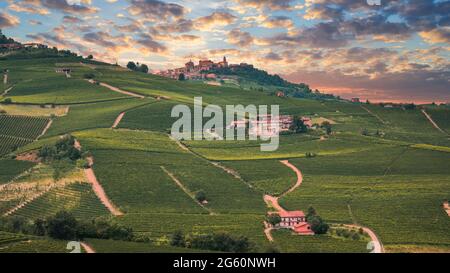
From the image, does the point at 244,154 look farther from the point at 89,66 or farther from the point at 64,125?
the point at 89,66

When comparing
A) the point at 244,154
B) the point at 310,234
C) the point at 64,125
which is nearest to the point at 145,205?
the point at 310,234

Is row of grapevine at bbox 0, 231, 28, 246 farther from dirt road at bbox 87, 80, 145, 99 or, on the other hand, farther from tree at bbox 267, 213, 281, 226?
dirt road at bbox 87, 80, 145, 99

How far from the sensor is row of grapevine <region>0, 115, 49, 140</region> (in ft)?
208

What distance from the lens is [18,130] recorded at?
64500 mm

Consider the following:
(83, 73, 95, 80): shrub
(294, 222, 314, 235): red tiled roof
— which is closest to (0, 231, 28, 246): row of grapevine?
(294, 222, 314, 235): red tiled roof

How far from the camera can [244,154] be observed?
61.2 meters

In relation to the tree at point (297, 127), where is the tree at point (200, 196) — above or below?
below

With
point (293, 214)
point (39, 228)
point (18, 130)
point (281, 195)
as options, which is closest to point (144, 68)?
point (18, 130)

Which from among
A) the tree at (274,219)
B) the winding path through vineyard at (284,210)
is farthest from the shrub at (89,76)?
the tree at (274,219)

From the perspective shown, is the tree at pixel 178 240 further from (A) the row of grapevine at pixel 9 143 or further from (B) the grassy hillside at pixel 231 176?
(A) the row of grapevine at pixel 9 143

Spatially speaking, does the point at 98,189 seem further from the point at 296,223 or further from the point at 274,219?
the point at 296,223

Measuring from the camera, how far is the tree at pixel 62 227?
31.1 meters

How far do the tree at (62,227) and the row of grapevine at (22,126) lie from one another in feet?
113
